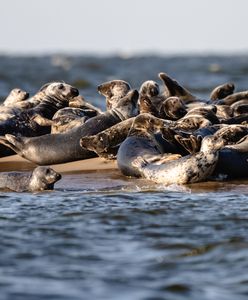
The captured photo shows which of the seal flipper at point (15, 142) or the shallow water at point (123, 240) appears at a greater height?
the seal flipper at point (15, 142)

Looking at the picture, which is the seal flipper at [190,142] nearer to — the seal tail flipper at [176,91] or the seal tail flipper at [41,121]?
the seal tail flipper at [41,121]

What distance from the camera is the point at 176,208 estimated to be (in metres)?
7.86

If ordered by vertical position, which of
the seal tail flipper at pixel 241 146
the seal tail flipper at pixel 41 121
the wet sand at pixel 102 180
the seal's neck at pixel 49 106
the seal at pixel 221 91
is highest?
the seal at pixel 221 91

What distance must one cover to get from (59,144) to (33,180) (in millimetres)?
1316

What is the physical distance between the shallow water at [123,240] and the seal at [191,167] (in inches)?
4.2

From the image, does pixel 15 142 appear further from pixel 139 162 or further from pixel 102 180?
pixel 139 162

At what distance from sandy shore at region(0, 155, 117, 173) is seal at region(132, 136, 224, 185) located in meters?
1.03

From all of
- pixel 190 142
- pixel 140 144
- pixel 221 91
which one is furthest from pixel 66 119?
pixel 221 91

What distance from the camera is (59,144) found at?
1022cm

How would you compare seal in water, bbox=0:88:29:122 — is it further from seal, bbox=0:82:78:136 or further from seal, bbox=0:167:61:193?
seal, bbox=0:167:61:193

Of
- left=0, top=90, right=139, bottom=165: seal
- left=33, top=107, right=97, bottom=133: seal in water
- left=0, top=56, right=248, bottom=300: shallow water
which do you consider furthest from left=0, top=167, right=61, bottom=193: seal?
left=33, top=107, right=97, bottom=133: seal in water

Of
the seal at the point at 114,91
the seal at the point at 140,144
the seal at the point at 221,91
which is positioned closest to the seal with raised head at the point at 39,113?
the seal at the point at 114,91

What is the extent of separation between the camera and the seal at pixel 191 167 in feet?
28.9

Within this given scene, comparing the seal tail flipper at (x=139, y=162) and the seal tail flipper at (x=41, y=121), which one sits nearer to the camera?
the seal tail flipper at (x=139, y=162)
